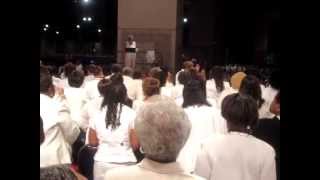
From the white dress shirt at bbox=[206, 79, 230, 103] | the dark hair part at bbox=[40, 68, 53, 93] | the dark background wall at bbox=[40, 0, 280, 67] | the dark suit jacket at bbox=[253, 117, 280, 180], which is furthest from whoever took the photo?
the dark background wall at bbox=[40, 0, 280, 67]

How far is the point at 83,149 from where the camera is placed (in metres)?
5.76

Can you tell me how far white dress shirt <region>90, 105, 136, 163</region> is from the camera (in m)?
5.01

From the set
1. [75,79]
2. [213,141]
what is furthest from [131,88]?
[213,141]

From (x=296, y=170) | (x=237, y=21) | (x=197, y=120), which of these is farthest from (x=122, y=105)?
(x=237, y=21)

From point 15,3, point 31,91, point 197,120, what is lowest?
point 197,120

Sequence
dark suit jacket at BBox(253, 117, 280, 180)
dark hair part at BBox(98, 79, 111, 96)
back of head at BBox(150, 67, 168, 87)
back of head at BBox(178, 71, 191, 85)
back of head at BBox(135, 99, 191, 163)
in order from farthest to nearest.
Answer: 1. back of head at BBox(150, 67, 168, 87)
2. back of head at BBox(178, 71, 191, 85)
3. dark hair part at BBox(98, 79, 111, 96)
4. dark suit jacket at BBox(253, 117, 280, 180)
5. back of head at BBox(135, 99, 191, 163)

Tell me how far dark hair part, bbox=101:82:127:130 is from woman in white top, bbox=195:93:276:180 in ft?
4.38

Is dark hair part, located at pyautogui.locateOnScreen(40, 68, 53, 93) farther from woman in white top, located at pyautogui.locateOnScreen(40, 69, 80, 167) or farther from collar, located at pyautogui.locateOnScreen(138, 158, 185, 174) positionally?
collar, located at pyautogui.locateOnScreen(138, 158, 185, 174)

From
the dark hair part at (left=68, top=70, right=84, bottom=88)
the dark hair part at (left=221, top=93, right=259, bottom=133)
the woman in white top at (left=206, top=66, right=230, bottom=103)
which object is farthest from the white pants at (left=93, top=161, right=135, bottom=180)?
the woman in white top at (left=206, top=66, right=230, bottom=103)

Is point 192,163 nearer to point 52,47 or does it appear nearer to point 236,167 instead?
point 236,167

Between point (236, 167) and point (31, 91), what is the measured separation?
5.58 ft

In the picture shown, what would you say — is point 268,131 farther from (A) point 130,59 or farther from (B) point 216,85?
(A) point 130,59

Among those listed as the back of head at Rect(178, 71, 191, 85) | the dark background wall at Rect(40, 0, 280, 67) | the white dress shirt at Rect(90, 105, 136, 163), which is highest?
the dark background wall at Rect(40, 0, 280, 67)

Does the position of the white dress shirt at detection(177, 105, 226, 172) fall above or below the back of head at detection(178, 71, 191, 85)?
below
